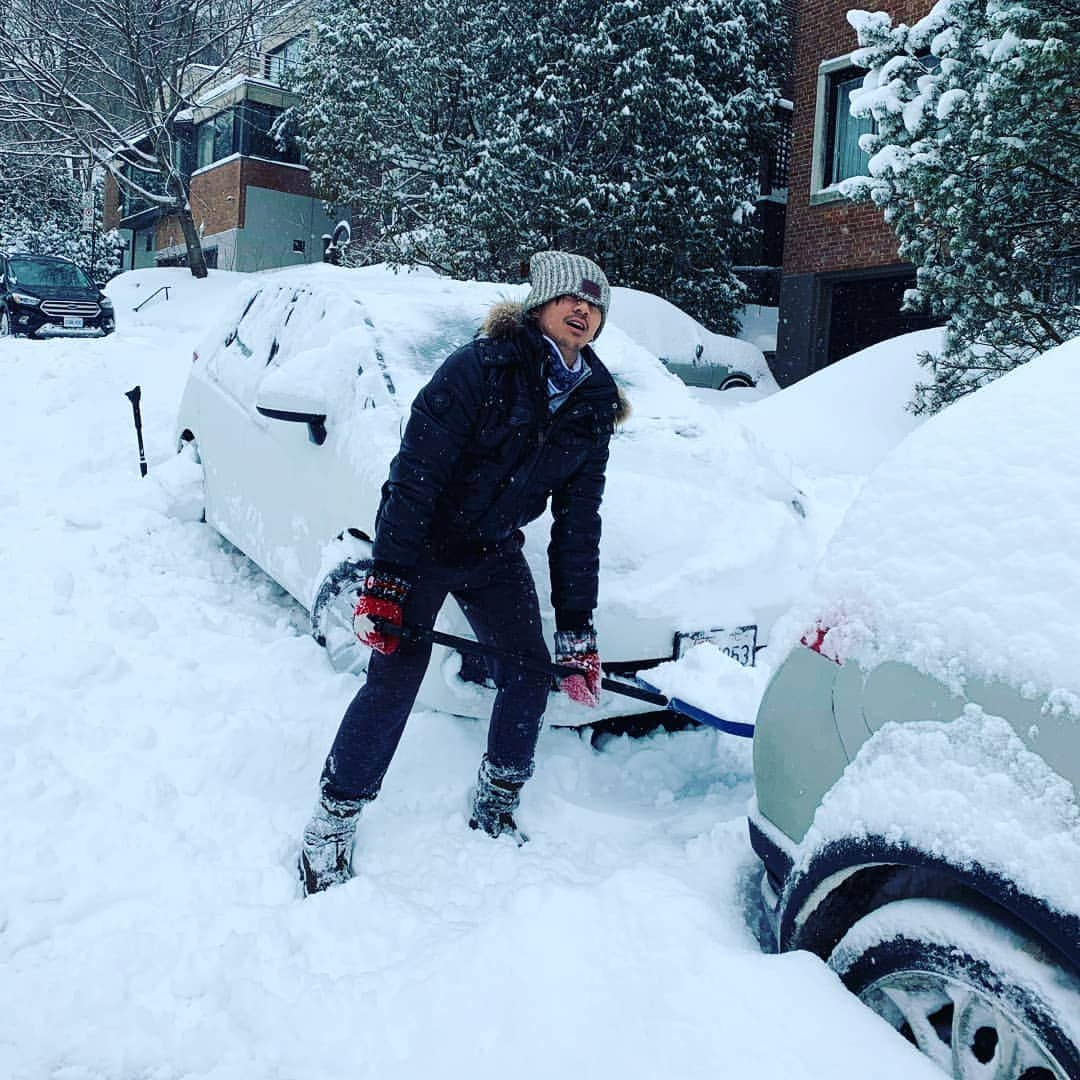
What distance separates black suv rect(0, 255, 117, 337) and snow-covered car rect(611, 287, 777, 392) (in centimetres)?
1045

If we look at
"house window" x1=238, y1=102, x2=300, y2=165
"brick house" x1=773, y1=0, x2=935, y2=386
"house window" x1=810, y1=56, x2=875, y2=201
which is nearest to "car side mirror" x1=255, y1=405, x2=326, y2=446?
"brick house" x1=773, y1=0, x2=935, y2=386

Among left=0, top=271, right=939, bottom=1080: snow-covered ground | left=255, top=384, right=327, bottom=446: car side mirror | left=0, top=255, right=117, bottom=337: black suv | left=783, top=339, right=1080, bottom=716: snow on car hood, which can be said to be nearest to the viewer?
left=783, top=339, right=1080, bottom=716: snow on car hood

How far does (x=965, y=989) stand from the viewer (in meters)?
1.60

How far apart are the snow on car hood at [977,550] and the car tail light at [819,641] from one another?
1 centimetres

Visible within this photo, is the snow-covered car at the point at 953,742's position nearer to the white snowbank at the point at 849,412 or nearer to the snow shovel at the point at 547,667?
the snow shovel at the point at 547,667

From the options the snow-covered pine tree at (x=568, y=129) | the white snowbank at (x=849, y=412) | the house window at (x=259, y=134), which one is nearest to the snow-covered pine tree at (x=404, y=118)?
the snow-covered pine tree at (x=568, y=129)

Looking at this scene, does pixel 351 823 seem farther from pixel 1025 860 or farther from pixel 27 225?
pixel 27 225

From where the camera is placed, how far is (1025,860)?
1504 mm

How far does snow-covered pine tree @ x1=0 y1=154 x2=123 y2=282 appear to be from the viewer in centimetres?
3206

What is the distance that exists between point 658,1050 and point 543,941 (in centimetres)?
46

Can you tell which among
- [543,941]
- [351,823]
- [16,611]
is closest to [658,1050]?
[543,941]

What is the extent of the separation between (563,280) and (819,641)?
125 centimetres

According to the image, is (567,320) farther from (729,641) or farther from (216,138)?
(216,138)

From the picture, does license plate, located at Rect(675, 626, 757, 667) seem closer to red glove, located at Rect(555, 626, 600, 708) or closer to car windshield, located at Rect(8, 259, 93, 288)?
red glove, located at Rect(555, 626, 600, 708)
